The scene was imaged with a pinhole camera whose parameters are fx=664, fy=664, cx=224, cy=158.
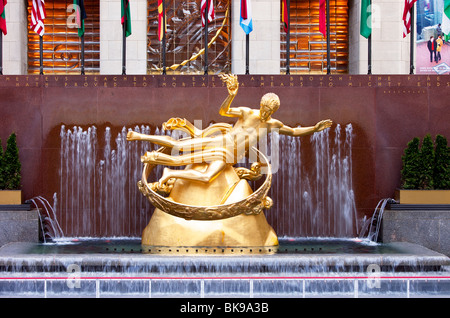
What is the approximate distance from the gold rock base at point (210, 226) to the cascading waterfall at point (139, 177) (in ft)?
7.18

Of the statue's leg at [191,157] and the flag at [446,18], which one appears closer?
the statue's leg at [191,157]

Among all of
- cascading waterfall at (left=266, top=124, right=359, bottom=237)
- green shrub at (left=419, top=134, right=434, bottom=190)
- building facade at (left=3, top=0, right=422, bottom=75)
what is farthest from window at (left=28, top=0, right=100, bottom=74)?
green shrub at (left=419, top=134, right=434, bottom=190)

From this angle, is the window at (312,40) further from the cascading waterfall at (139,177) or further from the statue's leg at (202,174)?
the statue's leg at (202,174)

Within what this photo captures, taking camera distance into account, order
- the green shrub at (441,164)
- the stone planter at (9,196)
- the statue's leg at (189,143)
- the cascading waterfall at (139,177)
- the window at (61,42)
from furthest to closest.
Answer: the window at (61,42) → the cascading waterfall at (139,177) → the green shrub at (441,164) → the stone planter at (9,196) → the statue's leg at (189,143)

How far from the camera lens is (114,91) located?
13992 mm

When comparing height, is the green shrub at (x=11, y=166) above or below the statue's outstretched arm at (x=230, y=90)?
below

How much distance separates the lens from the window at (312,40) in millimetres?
21281

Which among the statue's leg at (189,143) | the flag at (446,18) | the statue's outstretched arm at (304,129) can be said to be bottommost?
the statue's leg at (189,143)

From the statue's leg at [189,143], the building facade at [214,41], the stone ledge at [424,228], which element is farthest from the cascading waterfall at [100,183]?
the building facade at [214,41]

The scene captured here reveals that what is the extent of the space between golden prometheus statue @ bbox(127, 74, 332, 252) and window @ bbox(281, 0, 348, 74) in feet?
31.1

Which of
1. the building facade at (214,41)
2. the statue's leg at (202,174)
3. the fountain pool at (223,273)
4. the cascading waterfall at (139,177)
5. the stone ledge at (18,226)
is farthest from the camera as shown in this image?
the building facade at (214,41)
